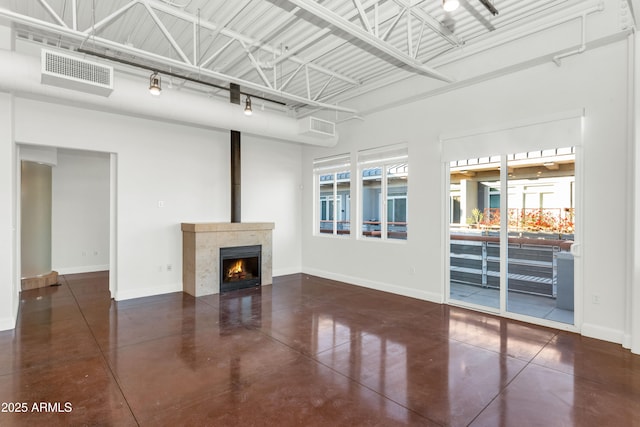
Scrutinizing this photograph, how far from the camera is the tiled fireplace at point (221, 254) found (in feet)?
18.8

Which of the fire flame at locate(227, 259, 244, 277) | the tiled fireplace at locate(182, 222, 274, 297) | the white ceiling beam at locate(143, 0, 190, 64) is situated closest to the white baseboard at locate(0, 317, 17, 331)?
the tiled fireplace at locate(182, 222, 274, 297)

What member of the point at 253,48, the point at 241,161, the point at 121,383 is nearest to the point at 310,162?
the point at 241,161

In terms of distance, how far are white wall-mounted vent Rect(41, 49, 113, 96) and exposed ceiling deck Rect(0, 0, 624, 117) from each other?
241 millimetres

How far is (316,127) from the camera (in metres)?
5.86

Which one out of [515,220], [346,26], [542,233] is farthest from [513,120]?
[346,26]

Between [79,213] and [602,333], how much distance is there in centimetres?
Result: 983

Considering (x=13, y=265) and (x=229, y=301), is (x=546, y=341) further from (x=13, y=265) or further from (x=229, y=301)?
(x=13, y=265)

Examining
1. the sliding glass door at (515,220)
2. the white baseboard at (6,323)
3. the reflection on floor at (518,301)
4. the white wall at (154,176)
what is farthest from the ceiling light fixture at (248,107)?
the reflection on floor at (518,301)

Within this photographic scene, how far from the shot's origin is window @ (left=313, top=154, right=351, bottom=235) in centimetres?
693

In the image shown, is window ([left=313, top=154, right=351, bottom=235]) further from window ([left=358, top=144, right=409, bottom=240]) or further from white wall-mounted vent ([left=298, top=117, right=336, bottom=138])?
white wall-mounted vent ([left=298, top=117, right=336, bottom=138])

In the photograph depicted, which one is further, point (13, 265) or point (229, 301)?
point (229, 301)

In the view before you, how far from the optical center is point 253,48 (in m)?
4.60

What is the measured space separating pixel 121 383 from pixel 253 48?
4.24m

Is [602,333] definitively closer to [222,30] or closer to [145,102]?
[222,30]
